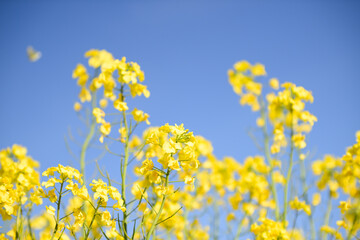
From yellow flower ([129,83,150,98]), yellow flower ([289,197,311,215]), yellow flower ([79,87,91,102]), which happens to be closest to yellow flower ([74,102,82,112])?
yellow flower ([79,87,91,102])

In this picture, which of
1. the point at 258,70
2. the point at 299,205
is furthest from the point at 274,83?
the point at 299,205

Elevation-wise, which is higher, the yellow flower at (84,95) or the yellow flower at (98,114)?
the yellow flower at (84,95)

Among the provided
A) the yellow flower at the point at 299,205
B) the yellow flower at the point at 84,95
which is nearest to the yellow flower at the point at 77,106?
the yellow flower at the point at 84,95

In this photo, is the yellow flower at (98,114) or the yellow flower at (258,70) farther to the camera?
the yellow flower at (258,70)

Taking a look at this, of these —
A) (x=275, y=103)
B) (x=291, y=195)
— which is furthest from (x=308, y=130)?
(x=291, y=195)

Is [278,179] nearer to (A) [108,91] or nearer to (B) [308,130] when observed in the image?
(B) [308,130]

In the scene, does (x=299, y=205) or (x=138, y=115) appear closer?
(x=138, y=115)

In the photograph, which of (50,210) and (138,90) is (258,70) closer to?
(138,90)

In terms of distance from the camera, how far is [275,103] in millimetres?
2832

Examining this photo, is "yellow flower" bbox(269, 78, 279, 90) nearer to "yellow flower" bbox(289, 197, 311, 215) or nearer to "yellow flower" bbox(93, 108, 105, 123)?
"yellow flower" bbox(289, 197, 311, 215)

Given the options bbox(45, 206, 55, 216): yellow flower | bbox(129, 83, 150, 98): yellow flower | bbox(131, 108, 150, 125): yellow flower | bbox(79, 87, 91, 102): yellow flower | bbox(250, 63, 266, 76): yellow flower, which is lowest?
bbox(45, 206, 55, 216): yellow flower

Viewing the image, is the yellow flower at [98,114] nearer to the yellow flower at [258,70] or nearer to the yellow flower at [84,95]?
the yellow flower at [84,95]

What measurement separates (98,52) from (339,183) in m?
3.18

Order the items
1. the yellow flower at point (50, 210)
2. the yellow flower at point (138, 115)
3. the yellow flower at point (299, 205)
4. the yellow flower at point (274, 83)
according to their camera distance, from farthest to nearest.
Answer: the yellow flower at point (274, 83), the yellow flower at point (299, 205), the yellow flower at point (138, 115), the yellow flower at point (50, 210)
